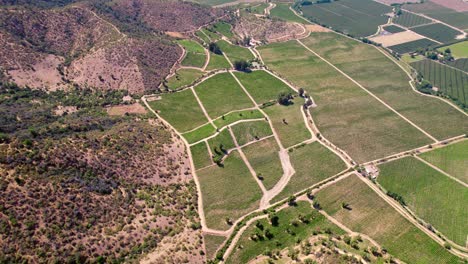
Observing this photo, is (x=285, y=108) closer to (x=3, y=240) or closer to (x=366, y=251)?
(x=366, y=251)

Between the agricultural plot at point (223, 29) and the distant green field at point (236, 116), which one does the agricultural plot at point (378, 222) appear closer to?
the distant green field at point (236, 116)

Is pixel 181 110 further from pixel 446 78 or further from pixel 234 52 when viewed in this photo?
pixel 446 78

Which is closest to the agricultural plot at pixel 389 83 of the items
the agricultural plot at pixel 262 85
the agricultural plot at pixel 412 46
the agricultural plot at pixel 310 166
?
the agricultural plot at pixel 412 46

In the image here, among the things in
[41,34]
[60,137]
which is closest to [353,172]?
[60,137]

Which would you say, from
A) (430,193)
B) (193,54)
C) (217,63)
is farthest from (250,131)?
(193,54)

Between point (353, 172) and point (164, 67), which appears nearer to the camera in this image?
point (353, 172)

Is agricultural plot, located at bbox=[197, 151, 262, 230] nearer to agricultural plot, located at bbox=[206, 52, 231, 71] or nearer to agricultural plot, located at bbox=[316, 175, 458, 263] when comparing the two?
agricultural plot, located at bbox=[316, 175, 458, 263]
